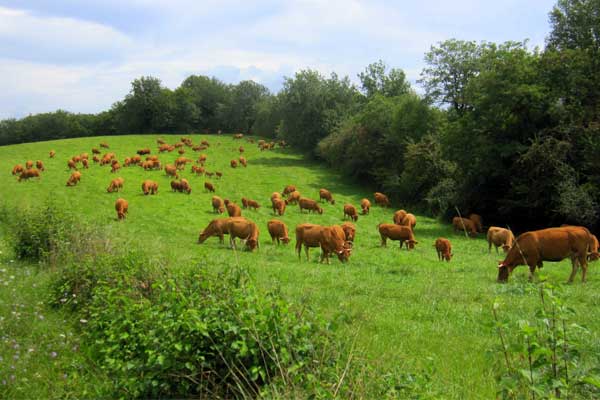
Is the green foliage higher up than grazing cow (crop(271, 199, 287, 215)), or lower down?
higher up

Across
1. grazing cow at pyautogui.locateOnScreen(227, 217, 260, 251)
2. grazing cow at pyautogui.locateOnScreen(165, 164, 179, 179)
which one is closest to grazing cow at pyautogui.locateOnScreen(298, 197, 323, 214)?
grazing cow at pyautogui.locateOnScreen(227, 217, 260, 251)

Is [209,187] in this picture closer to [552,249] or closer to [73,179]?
[73,179]

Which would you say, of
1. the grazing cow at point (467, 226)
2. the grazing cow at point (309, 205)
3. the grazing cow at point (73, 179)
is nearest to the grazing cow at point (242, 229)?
the grazing cow at point (309, 205)

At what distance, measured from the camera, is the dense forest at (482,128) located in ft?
90.0

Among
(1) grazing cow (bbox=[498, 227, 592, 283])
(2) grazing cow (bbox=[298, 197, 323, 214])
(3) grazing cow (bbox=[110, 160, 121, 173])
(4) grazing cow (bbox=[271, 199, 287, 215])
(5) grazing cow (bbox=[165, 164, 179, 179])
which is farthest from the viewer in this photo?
(5) grazing cow (bbox=[165, 164, 179, 179])

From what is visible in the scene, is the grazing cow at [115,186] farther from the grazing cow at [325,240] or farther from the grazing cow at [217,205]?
the grazing cow at [325,240]

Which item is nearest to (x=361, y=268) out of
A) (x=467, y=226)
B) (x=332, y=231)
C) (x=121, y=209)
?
(x=332, y=231)

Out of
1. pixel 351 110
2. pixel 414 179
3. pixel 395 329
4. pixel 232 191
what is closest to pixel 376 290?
pixel 395 329

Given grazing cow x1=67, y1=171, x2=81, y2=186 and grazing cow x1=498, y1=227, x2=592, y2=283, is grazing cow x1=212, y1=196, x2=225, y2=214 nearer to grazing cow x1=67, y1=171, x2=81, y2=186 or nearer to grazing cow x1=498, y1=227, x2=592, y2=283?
grazing cow x1=67, y1=171, x2=81, y2=186

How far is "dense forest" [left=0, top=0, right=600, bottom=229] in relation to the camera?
2742 centimetres

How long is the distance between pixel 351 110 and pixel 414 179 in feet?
65.9

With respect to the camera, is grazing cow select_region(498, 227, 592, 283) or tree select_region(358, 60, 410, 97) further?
tree select_region(358, 60, 410, 97)

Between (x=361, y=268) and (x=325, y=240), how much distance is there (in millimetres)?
2661

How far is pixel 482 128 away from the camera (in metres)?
31.1
